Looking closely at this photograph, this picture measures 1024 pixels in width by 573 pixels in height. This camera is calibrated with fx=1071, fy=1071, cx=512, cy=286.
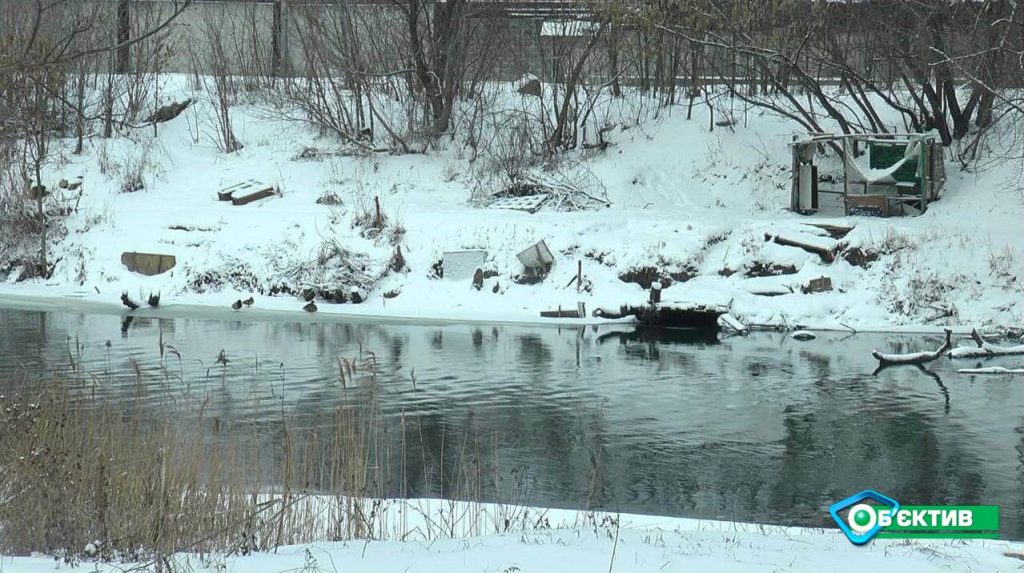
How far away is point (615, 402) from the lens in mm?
13594

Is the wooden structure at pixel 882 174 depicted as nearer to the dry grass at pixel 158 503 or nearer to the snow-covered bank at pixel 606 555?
the snow-covered bank at pixel 606 555

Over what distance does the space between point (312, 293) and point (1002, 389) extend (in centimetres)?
1367

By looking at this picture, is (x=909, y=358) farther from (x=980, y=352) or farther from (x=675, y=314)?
(x=675, y=314)

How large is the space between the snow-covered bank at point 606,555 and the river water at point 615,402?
3.98 ft

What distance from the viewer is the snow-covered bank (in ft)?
18.8

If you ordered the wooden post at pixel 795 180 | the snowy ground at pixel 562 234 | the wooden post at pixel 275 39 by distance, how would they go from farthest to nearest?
the wooden post at pixel 275 39 < the wooden post at pixel 795 180 < the snowy ground at pixel 562 234

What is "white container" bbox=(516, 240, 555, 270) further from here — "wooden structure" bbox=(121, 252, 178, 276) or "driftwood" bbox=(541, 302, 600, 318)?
"wooden structure" bbox=(121, 252, 178, 276)

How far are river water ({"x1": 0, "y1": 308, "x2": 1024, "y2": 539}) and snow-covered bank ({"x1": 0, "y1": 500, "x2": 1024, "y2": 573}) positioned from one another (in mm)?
1212

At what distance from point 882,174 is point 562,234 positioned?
280 inches

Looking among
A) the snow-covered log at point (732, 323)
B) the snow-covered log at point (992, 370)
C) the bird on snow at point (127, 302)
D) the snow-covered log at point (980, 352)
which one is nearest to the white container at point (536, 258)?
the snow-covered log at point (732, 323)

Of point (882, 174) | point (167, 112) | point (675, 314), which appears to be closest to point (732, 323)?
point (675, 314)

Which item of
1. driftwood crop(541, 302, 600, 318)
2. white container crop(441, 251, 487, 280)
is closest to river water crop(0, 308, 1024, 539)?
driftwood crop(541, 302, 600, 318)

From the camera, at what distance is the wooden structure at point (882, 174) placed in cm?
2383

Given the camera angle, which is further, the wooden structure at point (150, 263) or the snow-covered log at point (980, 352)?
the wooden structure at point (150, 263)
